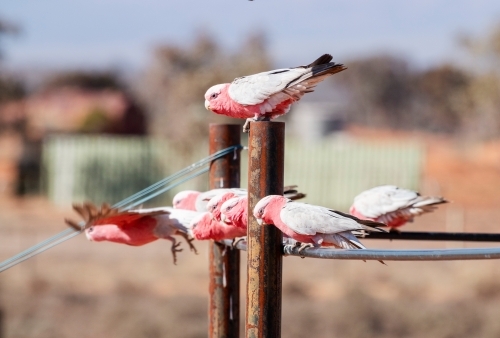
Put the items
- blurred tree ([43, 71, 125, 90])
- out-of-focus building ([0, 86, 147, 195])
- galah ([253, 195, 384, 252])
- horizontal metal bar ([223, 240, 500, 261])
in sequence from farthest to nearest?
blurred tree ([43, 71, 125, 90]) < out-of-focus building ([0, 86, 147, 195]) < galah ([253, 195, 384, 252]) < horizontal metal bar ([223, 240, 500, 261])

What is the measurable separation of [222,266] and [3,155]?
33896mm

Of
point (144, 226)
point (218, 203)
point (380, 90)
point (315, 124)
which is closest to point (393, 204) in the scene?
point (218, 203)

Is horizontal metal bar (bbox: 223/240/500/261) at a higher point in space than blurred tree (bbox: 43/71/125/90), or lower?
lower

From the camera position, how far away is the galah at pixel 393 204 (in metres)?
4.23

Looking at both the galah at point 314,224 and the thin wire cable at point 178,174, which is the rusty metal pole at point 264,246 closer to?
the galah at point 314,224

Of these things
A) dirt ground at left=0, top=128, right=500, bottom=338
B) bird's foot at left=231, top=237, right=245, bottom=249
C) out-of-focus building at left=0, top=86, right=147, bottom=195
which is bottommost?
dirt ground at left=0, top=128, right=500, bottom=338

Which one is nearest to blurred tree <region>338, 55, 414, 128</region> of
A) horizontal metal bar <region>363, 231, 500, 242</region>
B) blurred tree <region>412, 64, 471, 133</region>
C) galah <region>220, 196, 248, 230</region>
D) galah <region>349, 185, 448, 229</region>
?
blurred tree <region>412, 64, 471, 133</region>

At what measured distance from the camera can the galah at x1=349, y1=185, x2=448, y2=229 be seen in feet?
13.9

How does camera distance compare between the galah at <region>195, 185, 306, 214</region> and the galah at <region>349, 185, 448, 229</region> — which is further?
the galah at <region>349, 185, 448, 229</region>

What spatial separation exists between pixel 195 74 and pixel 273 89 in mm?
22397

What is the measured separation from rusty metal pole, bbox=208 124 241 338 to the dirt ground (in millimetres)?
7553

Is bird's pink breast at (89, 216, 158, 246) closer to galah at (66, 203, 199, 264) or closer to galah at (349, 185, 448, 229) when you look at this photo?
galah at (66, 203, 199, 264)

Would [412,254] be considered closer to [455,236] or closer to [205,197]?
[455,236]

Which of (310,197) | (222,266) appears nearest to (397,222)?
(222,266)
